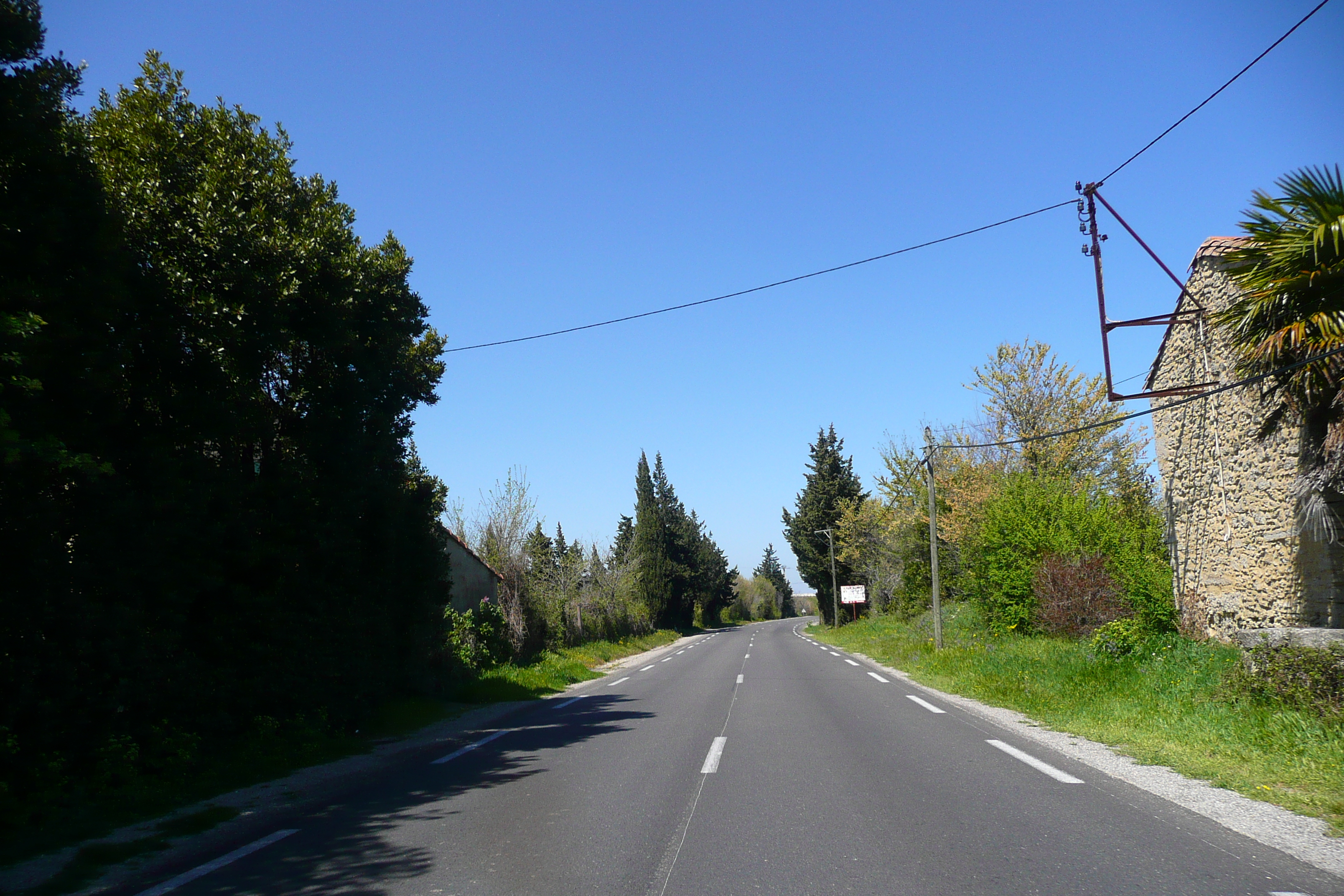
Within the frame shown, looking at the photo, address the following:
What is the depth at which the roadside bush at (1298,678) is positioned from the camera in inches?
316

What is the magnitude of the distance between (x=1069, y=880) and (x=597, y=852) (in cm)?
288

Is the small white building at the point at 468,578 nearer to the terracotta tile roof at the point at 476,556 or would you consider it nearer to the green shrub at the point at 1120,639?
the terracotta tile roof at the point at 476,556

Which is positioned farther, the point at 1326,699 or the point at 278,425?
the point at 278,425

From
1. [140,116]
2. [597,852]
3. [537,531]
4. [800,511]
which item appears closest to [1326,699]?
[597,852]

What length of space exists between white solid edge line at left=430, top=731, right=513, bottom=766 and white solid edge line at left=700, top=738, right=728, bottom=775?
3.03m

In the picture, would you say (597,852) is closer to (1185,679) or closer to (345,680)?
(345,680)

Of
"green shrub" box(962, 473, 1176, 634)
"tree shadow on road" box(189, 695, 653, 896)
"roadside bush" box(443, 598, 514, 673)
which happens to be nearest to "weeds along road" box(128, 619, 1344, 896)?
"tree shadow on road" box(189, 695, 653, 896)

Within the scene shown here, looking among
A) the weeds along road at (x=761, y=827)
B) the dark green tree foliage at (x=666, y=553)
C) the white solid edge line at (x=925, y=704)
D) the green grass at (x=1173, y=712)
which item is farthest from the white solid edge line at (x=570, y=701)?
the dark green tree foliage at (x=666, y=553)

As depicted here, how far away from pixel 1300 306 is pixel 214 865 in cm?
1196

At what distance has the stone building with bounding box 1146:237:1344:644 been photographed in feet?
37.6

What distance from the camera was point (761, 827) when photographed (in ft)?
18.9

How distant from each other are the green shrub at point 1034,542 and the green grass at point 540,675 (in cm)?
1159

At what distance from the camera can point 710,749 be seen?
30.3 feet

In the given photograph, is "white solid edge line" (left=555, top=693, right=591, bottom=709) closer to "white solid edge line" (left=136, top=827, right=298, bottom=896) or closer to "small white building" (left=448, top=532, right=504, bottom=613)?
"small white building" (left=448, top=532, right=504, bottom=613)
